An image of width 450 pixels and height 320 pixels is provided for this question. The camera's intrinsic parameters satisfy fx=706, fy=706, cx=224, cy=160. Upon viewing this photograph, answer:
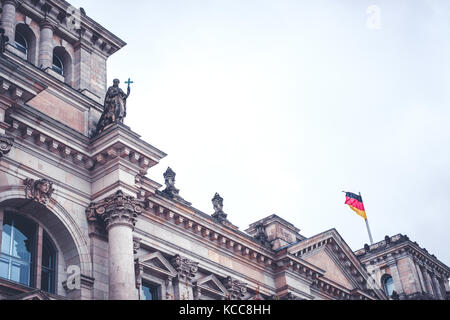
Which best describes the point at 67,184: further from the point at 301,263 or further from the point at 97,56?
the point at 301,263

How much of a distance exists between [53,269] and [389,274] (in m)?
33.6

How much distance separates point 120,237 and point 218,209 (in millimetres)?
10102

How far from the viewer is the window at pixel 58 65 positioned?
95.9 ft

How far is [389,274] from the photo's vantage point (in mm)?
51656

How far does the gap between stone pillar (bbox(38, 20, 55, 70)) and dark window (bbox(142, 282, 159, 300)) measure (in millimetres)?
9321

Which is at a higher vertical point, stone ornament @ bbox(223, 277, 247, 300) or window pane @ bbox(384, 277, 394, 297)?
window pane @ bbox(384, 277, 394, 297)

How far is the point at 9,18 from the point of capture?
27.4 metres

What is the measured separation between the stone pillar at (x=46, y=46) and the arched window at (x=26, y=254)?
7231 mm

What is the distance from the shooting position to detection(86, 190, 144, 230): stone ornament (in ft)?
78.0

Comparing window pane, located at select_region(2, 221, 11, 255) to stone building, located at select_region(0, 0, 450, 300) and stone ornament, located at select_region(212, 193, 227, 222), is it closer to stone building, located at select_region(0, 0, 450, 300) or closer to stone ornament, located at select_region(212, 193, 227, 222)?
stone building, located at select_region(0, 0, 450, 300)

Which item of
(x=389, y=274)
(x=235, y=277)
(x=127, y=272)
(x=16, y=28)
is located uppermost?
(x=16, y=28)


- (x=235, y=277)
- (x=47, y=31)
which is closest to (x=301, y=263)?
(x=235, y=277)

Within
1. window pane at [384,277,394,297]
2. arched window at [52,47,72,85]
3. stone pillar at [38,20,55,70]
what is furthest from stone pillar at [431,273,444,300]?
stone pillar at [38,20,55,70]
